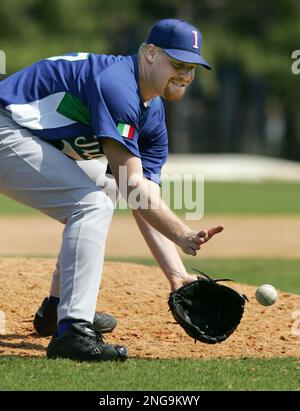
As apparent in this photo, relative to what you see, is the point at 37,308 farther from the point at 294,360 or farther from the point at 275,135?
the point at 275,135

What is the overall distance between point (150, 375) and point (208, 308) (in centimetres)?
67

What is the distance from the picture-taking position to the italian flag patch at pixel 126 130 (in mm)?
4488

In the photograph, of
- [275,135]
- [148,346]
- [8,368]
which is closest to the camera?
[8,368]

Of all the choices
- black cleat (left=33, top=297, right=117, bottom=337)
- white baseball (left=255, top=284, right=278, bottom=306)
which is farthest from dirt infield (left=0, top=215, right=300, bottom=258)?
white baseball (left=255, top=284, right=278, bottom=306)

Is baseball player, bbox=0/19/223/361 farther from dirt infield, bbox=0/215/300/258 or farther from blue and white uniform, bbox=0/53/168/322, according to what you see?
dirt infield, bbox=0/215/300/258

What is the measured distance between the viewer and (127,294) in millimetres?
6367

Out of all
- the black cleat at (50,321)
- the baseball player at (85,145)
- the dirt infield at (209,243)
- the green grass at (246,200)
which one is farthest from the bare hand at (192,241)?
the green grass at (246,200)

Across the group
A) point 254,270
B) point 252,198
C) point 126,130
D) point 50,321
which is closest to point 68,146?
point 126,130

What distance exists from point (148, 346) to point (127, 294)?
117 centimetres

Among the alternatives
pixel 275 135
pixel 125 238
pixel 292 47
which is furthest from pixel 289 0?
pixel 125 238

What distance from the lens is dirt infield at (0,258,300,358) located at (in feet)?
17.0

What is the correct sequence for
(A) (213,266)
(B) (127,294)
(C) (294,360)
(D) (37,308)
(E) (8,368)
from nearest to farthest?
1. (E) (8,368)
2. (C) (294,360)
3. (D) (37,308)
4. (B) (127,294)
5. (A) (213,266)

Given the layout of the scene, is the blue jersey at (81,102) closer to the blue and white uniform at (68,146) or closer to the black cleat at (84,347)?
the blue and white uniform at (68,146)

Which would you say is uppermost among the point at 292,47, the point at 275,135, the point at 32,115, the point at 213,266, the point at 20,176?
the point at 32,115
